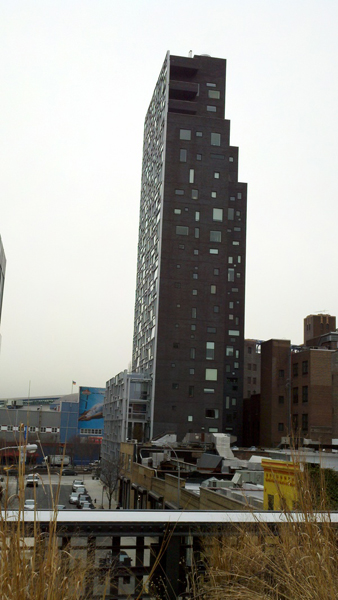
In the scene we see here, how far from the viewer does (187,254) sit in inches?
3088

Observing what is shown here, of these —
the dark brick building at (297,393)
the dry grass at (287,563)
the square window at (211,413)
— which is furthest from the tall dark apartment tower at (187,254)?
the dry grass at (287,563)

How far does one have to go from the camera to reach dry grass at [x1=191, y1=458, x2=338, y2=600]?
12.9 ft

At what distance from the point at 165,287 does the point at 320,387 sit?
79.3ft

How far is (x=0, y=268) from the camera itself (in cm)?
5922

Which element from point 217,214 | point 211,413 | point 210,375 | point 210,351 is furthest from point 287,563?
point 217,214

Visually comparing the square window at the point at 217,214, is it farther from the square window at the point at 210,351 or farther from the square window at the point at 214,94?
the square window at the point at 214,94

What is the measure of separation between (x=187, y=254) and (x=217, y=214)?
24.1 ft

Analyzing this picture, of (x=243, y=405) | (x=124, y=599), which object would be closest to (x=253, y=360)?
(x=243, y=405)

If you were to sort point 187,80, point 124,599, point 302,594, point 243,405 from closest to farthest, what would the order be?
point 302,594, point 124,599, point 187,80, point 243,405

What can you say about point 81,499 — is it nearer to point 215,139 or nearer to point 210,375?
point 210,375

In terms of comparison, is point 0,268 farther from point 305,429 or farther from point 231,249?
point 231,249

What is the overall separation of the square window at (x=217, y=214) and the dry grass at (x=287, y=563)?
75024mm

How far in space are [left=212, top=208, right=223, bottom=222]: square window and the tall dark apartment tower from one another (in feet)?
0.46

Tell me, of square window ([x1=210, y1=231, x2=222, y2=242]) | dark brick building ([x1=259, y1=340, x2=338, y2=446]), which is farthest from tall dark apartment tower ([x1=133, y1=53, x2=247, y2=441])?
dark brick building ([x1=259, y1=340, x2=338, y2=446])
